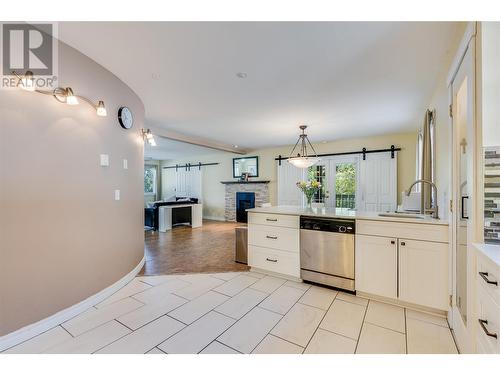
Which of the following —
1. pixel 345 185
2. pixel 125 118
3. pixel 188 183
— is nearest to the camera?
pixel 125 118

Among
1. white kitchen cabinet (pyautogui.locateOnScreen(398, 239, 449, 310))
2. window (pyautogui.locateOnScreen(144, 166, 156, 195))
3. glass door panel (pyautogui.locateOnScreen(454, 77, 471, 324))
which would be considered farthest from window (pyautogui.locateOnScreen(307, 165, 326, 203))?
window (pyautogui.locateOnScreen(144, 166, 156, 195))

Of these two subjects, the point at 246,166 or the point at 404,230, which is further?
the point at 246,166

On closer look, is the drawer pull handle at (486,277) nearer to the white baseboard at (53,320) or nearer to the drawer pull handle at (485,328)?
the drawer pull handle at (485,328)

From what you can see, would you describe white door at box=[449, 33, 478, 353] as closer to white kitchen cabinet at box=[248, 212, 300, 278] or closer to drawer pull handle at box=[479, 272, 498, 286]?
drawer pull handle at box=[479, 272, 498, 286]

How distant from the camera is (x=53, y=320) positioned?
6.23 feet

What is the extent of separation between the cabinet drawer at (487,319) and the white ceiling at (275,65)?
75.2 inches

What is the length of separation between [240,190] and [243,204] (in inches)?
19.6

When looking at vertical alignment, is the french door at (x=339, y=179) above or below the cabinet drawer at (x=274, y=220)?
above

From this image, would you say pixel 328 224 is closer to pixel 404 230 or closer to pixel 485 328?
pixel 404 230

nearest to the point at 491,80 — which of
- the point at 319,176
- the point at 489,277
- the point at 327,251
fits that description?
the point at 489,277

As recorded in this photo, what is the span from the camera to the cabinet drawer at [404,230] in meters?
2.03

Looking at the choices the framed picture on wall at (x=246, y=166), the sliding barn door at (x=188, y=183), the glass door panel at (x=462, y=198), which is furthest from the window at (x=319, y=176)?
the glass door panel at (x=462, y=198)

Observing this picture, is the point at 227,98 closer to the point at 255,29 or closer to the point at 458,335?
the point at 255,29

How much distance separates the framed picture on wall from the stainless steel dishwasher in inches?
197
